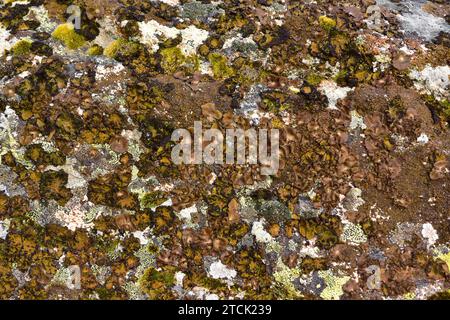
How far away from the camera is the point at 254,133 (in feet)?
16.1

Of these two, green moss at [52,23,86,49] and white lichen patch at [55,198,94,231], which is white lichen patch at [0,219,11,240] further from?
→ green moss at [52,23,86,49]

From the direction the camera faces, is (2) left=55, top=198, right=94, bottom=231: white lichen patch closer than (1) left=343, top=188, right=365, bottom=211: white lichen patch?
Yes

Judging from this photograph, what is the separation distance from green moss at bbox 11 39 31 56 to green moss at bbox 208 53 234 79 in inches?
79.9

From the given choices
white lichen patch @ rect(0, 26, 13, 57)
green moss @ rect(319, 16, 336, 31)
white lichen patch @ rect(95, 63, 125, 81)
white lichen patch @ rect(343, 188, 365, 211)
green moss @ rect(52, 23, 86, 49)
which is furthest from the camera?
green moss @ rect(319, 16, 336, 31)

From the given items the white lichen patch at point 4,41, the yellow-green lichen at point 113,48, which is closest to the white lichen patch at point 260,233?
the yellow-green lichen at point 113,48

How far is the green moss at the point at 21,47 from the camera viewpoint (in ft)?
17.1

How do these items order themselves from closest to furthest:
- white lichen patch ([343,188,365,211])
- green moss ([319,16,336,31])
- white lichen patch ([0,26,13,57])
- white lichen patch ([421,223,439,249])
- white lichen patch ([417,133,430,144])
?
1. white lichen patch ([421,223,439,249])
2. white lichen patch ([343,188,365,211])
3. white lichen patch ([417,133,430,144])
4. white lichen patch ([0,26,13,57])
5. green moss ([319,16,336,31])

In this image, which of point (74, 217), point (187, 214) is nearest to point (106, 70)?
point (74, 217)

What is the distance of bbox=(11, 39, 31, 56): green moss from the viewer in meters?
5.23

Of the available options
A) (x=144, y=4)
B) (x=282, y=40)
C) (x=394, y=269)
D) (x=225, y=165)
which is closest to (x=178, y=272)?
(x=225, y=165)

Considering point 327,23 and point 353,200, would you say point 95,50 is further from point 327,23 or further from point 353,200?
point 353,200

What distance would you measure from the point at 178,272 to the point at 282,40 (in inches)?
114

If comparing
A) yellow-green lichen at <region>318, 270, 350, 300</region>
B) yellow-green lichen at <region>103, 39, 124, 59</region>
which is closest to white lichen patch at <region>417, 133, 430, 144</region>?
yellow-green lichen at <region>318, 270, 350, 300</region>
